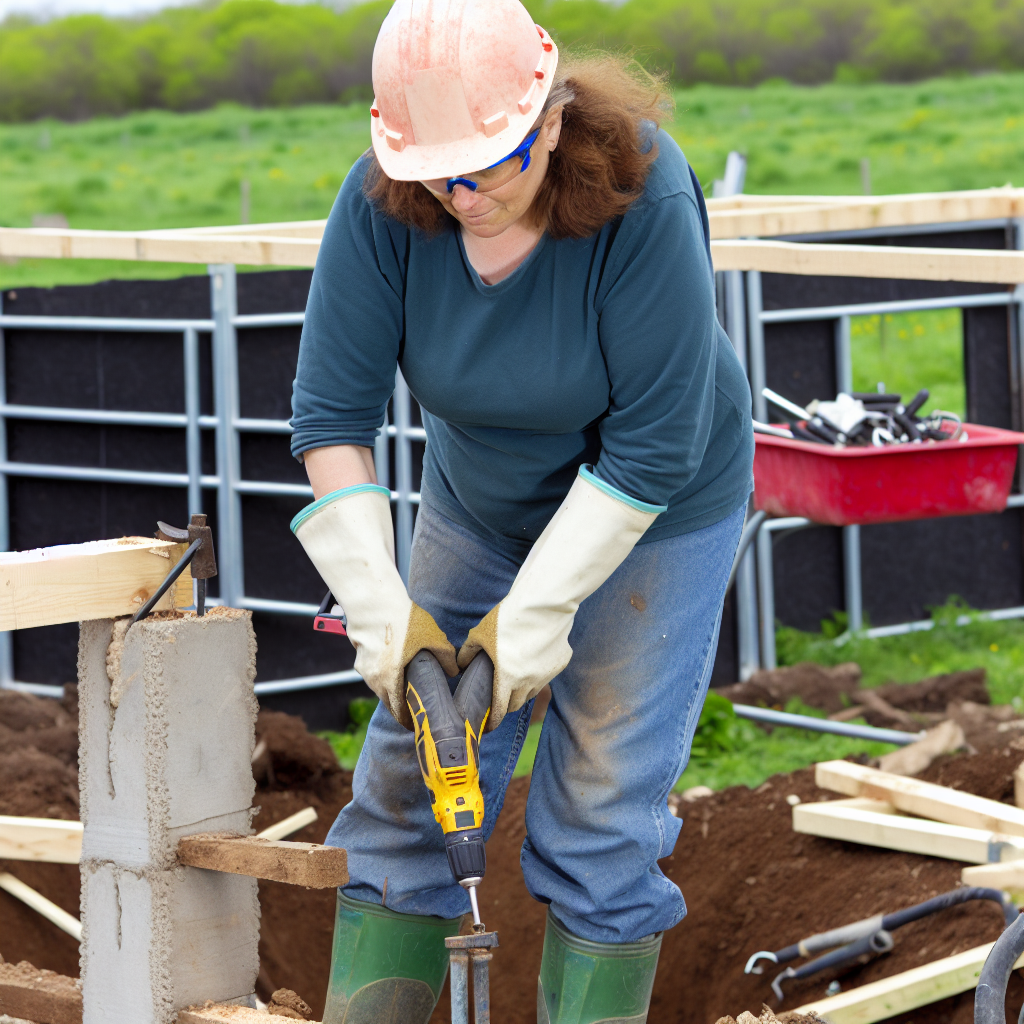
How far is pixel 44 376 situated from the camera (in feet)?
20.3

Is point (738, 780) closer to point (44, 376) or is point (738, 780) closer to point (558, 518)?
point (558, 518)

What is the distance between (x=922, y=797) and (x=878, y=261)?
4.83 feet

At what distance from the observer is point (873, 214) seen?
13.8 feet

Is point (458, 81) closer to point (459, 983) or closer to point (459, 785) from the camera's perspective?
point (459, 785)

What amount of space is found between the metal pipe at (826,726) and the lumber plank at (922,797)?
1.97 ft

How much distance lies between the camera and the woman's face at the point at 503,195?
191 centimetres

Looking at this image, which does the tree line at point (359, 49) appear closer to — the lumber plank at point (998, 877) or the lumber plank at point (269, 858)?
the lumber plank at point (998, 877)

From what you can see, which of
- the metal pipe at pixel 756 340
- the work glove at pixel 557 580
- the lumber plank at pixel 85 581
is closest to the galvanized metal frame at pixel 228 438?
Answer: the metal pipe at pixel 756 340

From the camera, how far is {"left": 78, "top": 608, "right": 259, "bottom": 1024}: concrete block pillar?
7.60 feet

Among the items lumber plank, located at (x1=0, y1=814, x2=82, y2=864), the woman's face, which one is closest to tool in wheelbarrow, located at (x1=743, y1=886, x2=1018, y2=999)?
lumber plank, located at (x1=0, y1=814, x2=82, y2=864)

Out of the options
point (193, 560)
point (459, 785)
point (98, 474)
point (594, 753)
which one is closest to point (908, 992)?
point (594, 753)

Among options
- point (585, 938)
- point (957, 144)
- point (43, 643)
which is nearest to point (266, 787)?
point (43, 643)

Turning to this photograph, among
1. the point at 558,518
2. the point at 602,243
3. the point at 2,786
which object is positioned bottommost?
the point at 2,786

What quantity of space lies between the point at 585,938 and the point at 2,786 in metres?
2.76
